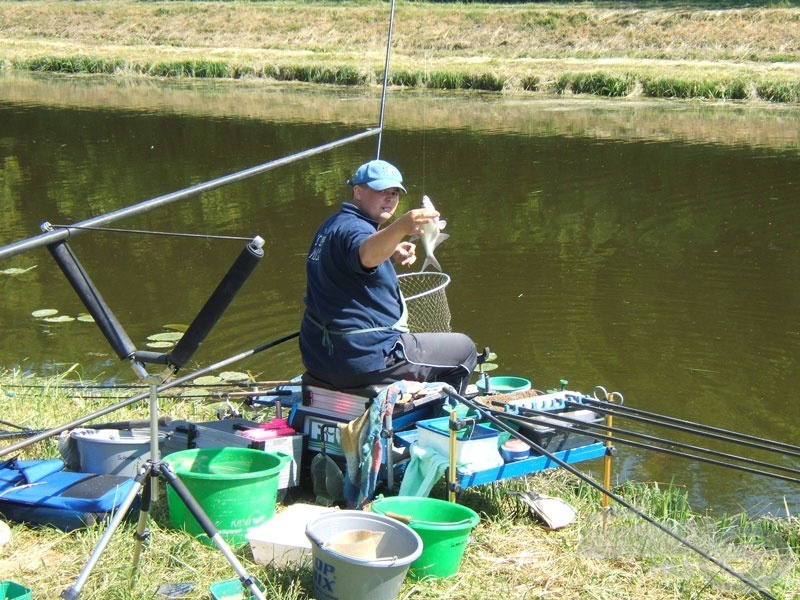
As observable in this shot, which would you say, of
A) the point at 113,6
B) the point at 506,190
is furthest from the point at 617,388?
the point at 113,6

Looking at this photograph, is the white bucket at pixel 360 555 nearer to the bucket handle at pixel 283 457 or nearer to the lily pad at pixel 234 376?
the bucket handle at pixel 283 457

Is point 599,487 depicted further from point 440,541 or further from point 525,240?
point 525,240

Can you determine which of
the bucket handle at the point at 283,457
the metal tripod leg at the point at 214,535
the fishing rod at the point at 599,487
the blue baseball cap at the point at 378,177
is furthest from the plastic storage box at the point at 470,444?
the metal tripod leg at the point at 214,535

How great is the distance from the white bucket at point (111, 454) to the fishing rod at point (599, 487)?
1205 mm

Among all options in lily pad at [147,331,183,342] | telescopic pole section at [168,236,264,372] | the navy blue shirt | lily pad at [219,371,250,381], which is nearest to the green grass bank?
lily pad at [147,331,183,342]

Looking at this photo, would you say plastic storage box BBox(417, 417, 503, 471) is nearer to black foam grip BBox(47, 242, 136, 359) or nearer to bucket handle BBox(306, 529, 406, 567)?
bucket handle BBox(306, 529, 406, 567)

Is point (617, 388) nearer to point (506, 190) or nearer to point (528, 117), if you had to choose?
point (506, 190)

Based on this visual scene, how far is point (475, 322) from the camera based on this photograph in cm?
821

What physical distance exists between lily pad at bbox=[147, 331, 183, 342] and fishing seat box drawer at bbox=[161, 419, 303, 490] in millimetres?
3397

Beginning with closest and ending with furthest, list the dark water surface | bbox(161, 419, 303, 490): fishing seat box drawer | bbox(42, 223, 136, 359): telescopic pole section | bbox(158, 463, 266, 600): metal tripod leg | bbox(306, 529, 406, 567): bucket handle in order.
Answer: bbox(42, 223, 136, 359): telescopic pole section < bbox(158, 463, 266, 600): metal tripod leg < bbox(306, 529, 406, 567): bucket handle < bbox(161, 419, 303, 490): fishing seat box drawer < the dark water surface

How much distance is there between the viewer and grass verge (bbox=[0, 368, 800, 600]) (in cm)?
331

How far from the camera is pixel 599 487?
3.45 meters

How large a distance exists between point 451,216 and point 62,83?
2116cm

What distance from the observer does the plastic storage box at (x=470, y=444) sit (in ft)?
12.7
